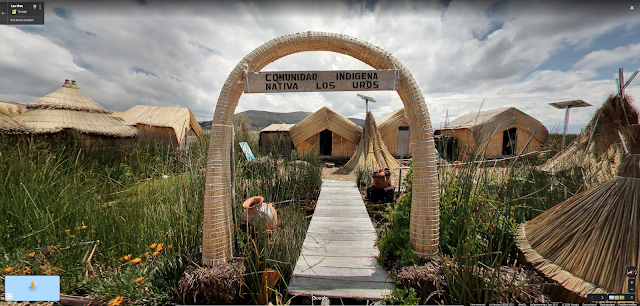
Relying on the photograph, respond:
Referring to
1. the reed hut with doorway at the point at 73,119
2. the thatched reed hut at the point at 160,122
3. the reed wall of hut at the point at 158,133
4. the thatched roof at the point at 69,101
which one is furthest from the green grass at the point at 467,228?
the reed wall of hut at the point at 158,133

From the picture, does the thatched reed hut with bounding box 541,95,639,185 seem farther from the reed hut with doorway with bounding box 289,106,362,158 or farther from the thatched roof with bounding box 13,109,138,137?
the thatched roof with bounding box 13,109,138,137

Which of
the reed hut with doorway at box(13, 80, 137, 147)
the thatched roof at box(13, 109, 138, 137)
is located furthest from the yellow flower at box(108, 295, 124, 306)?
the thatched roof at box(13, 109, 138, 137)

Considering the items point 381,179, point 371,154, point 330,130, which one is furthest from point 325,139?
point 381,179

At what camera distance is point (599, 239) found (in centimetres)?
98

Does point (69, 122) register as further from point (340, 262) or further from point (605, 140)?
point (605, 140)

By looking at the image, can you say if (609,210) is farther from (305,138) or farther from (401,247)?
(305,138)

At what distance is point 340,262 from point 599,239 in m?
1.62

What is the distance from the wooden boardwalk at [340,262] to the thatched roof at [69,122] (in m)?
8.00

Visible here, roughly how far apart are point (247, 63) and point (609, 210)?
7.51 feet

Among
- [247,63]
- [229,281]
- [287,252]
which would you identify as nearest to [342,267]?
[287,252]

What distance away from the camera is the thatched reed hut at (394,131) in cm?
1128

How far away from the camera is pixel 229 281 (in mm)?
1586

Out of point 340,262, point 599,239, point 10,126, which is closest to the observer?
point 599,239

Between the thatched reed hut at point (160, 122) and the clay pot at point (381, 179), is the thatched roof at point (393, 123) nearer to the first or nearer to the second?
the clay pot at point (381, 179)
